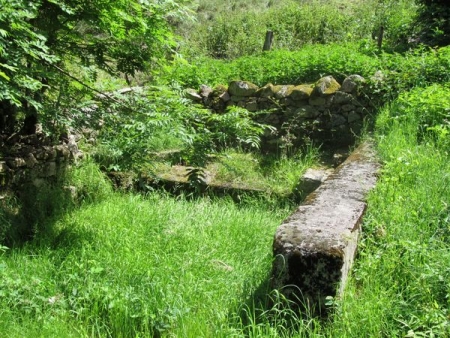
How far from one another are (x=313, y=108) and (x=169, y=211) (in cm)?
339

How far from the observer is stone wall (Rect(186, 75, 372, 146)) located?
7.31 meters

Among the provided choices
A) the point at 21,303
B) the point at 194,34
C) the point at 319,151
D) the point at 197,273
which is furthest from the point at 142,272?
the point at 194,34

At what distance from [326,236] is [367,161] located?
7.09 feet

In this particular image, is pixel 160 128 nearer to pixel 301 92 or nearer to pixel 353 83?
pixel 301 92

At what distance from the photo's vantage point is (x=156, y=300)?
133 inches

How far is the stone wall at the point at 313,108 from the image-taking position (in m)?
7.31

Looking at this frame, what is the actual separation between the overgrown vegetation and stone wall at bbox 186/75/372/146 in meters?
0.29

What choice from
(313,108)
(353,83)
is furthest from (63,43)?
(353,83)

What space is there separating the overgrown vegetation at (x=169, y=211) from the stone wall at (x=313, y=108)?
0.29 metres

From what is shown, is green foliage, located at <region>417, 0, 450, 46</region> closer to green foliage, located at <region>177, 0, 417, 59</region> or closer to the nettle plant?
green foliage, located at <region>177, 0, 417, 59</region>

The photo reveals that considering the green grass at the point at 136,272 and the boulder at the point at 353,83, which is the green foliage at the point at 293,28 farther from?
the green grass at the point at 136,272

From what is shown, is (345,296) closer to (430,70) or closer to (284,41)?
(430,70)

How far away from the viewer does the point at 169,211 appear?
5.21 meters

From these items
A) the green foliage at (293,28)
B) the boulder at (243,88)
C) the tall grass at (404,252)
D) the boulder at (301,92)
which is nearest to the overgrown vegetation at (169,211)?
the tall grass at (404,252)
